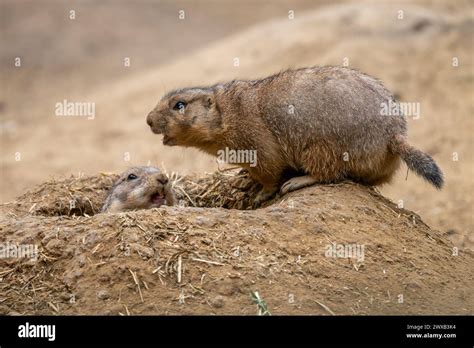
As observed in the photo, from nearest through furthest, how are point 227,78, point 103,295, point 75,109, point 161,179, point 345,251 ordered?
point 103,295 → point 345,251 → point 161,179 → point 227,78 → point 75,109

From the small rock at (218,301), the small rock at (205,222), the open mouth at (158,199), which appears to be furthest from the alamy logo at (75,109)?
the small rock at (218,301)

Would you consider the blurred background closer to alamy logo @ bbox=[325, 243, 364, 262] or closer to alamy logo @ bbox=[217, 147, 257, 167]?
alamy logo @ bbox=[217, 147, 257, 167]

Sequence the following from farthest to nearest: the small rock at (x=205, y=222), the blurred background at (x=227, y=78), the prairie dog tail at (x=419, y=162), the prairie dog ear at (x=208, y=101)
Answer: the blurred background at (x=227, y=78), the prairie dog ear at (x=208, y=101), the prairie dog tail at (x=419, y=162), the small rock at (x=205, y=222)

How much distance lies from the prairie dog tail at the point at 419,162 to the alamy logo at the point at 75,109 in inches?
546

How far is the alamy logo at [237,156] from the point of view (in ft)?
30.5

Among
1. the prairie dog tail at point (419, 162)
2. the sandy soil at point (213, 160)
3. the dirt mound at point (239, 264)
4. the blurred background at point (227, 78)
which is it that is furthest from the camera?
the blurred background at point (227, 78)

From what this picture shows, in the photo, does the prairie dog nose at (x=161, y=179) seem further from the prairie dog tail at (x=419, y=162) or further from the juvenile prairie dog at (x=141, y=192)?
the prairie dog tail at (x=419, y=162)

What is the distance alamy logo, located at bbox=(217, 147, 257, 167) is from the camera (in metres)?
9.29

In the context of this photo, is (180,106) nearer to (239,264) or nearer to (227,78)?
(239,264)

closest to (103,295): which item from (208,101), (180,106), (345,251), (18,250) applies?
(18,250)
